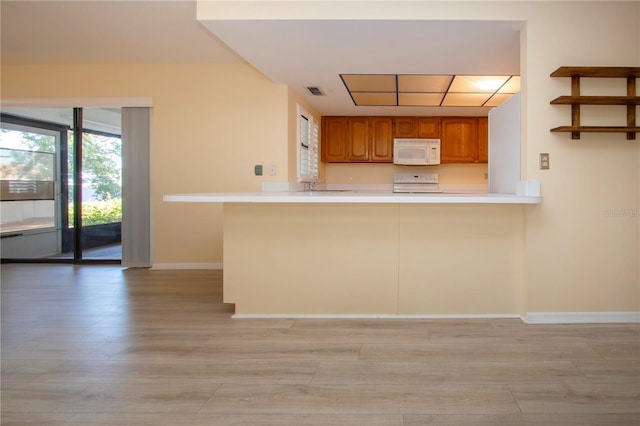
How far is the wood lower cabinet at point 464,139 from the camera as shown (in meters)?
5.95

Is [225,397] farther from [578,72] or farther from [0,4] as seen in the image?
[0,4]

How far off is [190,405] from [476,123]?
5449 millimetres

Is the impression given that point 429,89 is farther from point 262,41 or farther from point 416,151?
point 262,41

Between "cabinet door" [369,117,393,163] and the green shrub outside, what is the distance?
344cm

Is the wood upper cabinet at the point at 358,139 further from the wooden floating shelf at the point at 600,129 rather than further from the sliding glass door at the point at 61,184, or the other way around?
the wooden floating shelf at the point at 600,129

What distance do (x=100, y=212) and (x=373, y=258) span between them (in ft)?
11.9

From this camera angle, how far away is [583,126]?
2.64 meters

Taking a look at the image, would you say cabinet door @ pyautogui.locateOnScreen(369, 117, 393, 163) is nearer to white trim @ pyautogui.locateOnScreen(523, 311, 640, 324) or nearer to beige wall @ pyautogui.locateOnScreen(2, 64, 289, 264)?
beige wall @ pyautogui.locateOnScreen(2, 64, 289, 264)

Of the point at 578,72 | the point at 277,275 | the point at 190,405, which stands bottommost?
the point at 190,405

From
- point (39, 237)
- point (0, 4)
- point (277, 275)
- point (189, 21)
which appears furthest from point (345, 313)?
point (39, 237)

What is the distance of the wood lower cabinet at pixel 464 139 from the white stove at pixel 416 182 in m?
0.38

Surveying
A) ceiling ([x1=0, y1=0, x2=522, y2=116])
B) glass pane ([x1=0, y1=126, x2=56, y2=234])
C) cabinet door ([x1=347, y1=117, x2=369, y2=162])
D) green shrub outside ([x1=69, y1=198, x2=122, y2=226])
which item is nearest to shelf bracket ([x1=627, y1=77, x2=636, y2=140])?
ceiling ([x1=0, y1=0, x2=522, y2=116])

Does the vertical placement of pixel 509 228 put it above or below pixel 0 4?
below

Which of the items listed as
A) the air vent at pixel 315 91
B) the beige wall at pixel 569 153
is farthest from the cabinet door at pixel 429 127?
the beige wall at pixel 569 153
